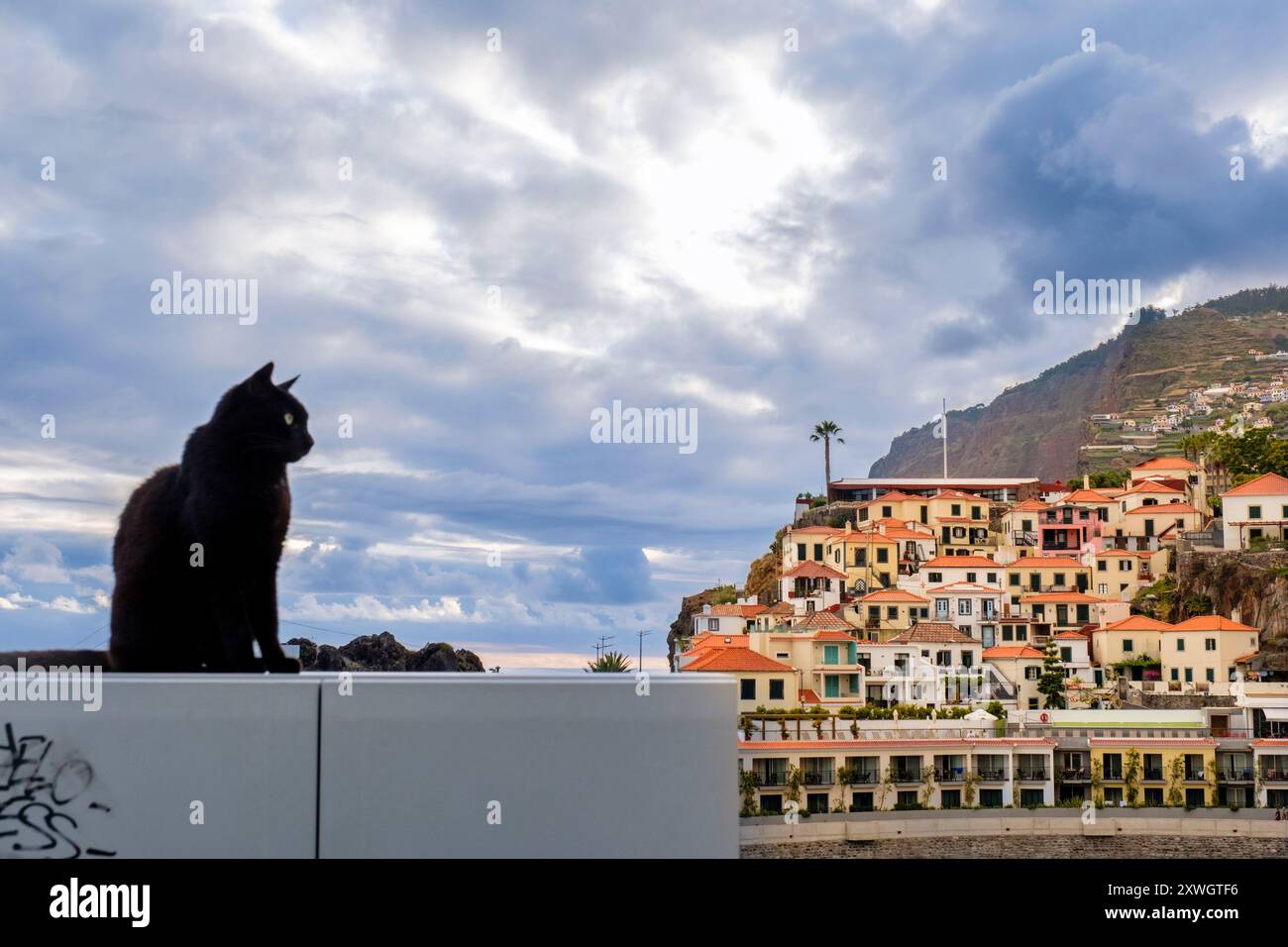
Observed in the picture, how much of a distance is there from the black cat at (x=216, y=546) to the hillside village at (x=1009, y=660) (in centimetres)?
2515

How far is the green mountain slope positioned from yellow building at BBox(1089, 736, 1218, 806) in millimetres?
28976

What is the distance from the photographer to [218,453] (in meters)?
2.63

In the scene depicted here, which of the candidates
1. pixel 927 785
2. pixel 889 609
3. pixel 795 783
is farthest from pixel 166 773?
pixel 889 609

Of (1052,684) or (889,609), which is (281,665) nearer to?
(1052,684)

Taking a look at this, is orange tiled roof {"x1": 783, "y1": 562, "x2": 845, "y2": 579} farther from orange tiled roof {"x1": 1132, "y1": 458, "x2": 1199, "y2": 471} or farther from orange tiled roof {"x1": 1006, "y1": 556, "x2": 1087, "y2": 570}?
orange tiled roof {"x1": 1132, "y1": 458, "x2": 1199, "y2": 471}

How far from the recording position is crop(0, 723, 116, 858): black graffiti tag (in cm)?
249

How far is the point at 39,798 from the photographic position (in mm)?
2496

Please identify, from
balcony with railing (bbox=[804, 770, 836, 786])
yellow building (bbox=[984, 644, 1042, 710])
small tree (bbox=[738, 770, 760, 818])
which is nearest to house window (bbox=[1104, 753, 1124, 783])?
yellow building (bbox=[984, 644, 1042, 710])

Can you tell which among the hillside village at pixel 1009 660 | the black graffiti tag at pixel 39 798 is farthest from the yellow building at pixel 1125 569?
the black graffiti tag at pixel 39 798

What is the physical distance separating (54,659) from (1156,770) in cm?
3084

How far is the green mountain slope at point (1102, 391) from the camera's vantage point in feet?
210

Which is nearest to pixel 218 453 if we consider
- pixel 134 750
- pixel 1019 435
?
pixel 134 750

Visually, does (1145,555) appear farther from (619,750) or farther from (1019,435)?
(1019,435)
